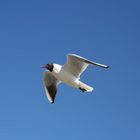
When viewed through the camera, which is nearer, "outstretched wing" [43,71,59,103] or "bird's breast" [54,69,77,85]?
"bird's breast" [54,69,77,85]

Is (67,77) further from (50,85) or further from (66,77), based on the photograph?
(50,85)

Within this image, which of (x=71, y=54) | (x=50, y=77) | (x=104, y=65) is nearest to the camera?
(x=104, y=65)

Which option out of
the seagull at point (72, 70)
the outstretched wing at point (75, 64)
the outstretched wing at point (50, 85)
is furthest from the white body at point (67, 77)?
the outstretched wing at point (50, 85)

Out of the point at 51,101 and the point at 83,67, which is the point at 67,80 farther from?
the point at 51,101

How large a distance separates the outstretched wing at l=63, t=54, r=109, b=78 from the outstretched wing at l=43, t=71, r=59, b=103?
216 cm

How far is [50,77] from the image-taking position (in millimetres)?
26219

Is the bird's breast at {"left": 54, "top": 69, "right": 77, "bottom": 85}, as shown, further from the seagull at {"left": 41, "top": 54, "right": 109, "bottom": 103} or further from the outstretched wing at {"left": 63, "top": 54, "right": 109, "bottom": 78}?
the outstretched wing at {"left": 63, "top": 54, "right": 109, "bottom": 78}

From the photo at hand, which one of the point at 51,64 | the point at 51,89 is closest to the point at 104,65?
the point at 51,64

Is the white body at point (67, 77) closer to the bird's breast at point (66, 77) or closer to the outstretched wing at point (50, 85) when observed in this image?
the bird's breast at point (66, 77)

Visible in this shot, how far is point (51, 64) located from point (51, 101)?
8.82 feet

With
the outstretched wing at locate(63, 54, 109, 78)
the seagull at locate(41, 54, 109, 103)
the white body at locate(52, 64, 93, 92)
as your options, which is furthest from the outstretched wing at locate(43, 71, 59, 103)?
the outstretched wing at locate(63, 54, 109, 78)

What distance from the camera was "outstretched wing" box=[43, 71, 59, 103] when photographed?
2623 cm

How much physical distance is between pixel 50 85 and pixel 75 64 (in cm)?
308

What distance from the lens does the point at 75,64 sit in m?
23.9
